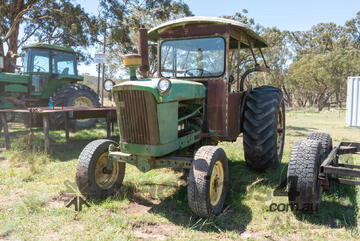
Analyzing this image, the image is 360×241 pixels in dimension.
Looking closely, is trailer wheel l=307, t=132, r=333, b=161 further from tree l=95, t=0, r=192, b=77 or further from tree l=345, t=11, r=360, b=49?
tree l=345, t=11, r=360, b=49

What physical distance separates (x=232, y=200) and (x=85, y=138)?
18.5 ft

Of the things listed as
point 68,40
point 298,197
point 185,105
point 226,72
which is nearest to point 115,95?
point 185,105

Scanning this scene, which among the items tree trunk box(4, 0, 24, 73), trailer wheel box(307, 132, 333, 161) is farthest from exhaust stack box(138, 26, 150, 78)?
tree trunk box(4, 0, 24, 73)

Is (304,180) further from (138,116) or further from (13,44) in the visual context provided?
(13,44)

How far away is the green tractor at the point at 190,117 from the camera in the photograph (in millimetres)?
3348

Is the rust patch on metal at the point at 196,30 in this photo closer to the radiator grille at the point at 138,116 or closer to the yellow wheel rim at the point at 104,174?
the radiator grille at the point at 138,116

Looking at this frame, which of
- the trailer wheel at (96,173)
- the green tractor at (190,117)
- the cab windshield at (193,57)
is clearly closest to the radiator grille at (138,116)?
the green tractor at (190,117)

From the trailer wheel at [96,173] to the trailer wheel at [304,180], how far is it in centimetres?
223

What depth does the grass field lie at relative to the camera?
298 centimetres

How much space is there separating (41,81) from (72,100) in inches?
75.7

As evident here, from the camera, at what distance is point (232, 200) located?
3871mm

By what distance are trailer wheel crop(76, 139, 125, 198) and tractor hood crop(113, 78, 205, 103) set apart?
921mm

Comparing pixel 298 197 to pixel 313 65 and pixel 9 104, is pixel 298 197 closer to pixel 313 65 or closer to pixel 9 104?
pixel 9 104

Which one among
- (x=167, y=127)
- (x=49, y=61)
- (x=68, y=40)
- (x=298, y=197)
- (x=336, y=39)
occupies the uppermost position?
(x=336, y=39)
